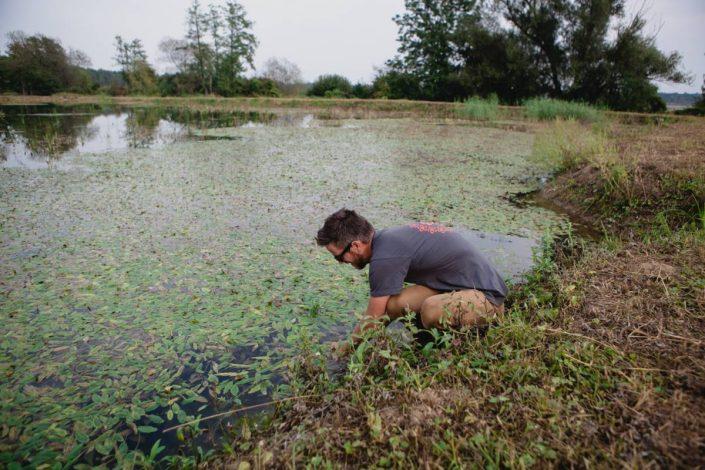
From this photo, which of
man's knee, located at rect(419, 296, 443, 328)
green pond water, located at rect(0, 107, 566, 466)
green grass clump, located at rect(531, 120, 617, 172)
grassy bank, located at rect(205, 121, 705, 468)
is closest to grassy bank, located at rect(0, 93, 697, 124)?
green grass clump, located at rect(531, 120, 617, 172)

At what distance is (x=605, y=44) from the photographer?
794 inches

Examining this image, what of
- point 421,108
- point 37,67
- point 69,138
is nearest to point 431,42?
point 421,108

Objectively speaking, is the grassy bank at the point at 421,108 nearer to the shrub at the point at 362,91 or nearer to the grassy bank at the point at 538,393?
the shrub at the point at 362,91

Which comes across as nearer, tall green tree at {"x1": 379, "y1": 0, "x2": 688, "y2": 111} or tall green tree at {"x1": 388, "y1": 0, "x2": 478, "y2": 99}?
tall green tree at {"x1": 379, "y1": 0, "x2": 688, "y2": 111}

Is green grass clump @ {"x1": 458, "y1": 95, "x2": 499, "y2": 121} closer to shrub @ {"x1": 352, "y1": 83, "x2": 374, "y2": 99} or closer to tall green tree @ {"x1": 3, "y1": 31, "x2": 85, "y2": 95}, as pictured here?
shrub @ {"x1": 352, "y1": 83, "x2": 374, "y2": 99}

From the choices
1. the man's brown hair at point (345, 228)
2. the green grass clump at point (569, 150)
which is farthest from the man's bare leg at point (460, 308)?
the green grass clump at point (569, 150)

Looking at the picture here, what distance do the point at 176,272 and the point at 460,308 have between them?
8.51 ft

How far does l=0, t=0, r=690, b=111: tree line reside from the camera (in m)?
20.1

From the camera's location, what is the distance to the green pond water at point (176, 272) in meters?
2.09

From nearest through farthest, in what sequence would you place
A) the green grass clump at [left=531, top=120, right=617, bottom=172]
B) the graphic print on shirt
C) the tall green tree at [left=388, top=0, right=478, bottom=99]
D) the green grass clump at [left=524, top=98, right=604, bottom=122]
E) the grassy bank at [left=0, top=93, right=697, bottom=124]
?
the graphic print on shirt, the green grass clump at [left=531, top=120, right=617, bottom=172], the green grass clump at [left=524, top=98, right=604, bottom=122], the grassy bank at [left=0, top=93, right=697, bottom=124], the tall green tree at [left=388, top=0, right=478, bottom=99]

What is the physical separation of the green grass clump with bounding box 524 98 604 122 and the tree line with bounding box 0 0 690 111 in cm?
607

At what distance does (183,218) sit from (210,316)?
2.41m

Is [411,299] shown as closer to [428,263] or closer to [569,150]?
[428,263]

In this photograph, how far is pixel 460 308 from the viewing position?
2191 millimetres
